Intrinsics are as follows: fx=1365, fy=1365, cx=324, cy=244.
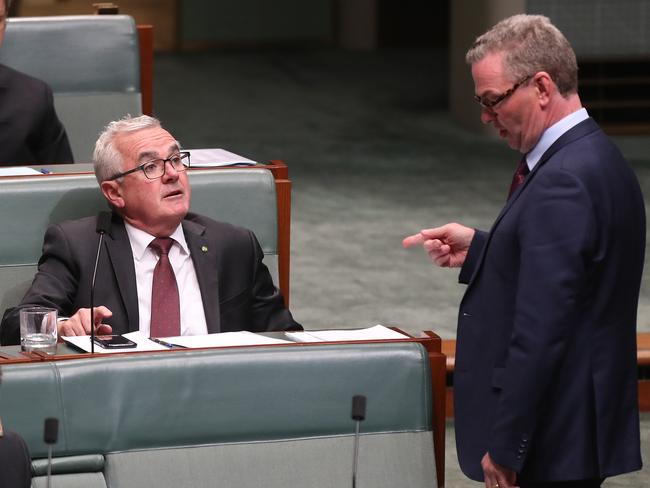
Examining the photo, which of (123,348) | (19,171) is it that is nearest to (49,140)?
(19,171)

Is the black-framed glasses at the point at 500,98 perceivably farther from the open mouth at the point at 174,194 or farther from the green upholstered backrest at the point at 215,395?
the open mouth at the point at 174,194

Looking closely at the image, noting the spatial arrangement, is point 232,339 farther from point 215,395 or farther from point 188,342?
point 215,395

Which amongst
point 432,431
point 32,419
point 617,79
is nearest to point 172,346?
point 32,419

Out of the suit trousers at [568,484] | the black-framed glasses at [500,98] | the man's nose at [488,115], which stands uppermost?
the black-framed glasses at [500,98]

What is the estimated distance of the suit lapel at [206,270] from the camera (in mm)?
2736

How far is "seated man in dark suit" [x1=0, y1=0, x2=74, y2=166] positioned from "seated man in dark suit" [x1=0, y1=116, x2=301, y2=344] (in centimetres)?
73

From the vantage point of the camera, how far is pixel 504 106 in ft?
6.29

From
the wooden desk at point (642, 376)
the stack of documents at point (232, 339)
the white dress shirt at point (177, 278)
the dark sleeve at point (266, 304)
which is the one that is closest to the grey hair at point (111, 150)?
the white dress shirt at point (177, 278)

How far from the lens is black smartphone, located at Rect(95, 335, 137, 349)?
217cm

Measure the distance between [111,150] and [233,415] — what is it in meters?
0.85

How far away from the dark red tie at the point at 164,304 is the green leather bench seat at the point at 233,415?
0.61 meters

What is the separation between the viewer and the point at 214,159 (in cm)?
320

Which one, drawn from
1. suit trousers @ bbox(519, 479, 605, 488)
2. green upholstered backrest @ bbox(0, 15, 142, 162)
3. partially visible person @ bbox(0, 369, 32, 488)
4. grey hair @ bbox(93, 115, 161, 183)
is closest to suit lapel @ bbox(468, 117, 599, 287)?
suit trousers @ bbox(519, 479, 605, 488)

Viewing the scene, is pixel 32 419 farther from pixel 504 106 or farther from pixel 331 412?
pixel 504 106
